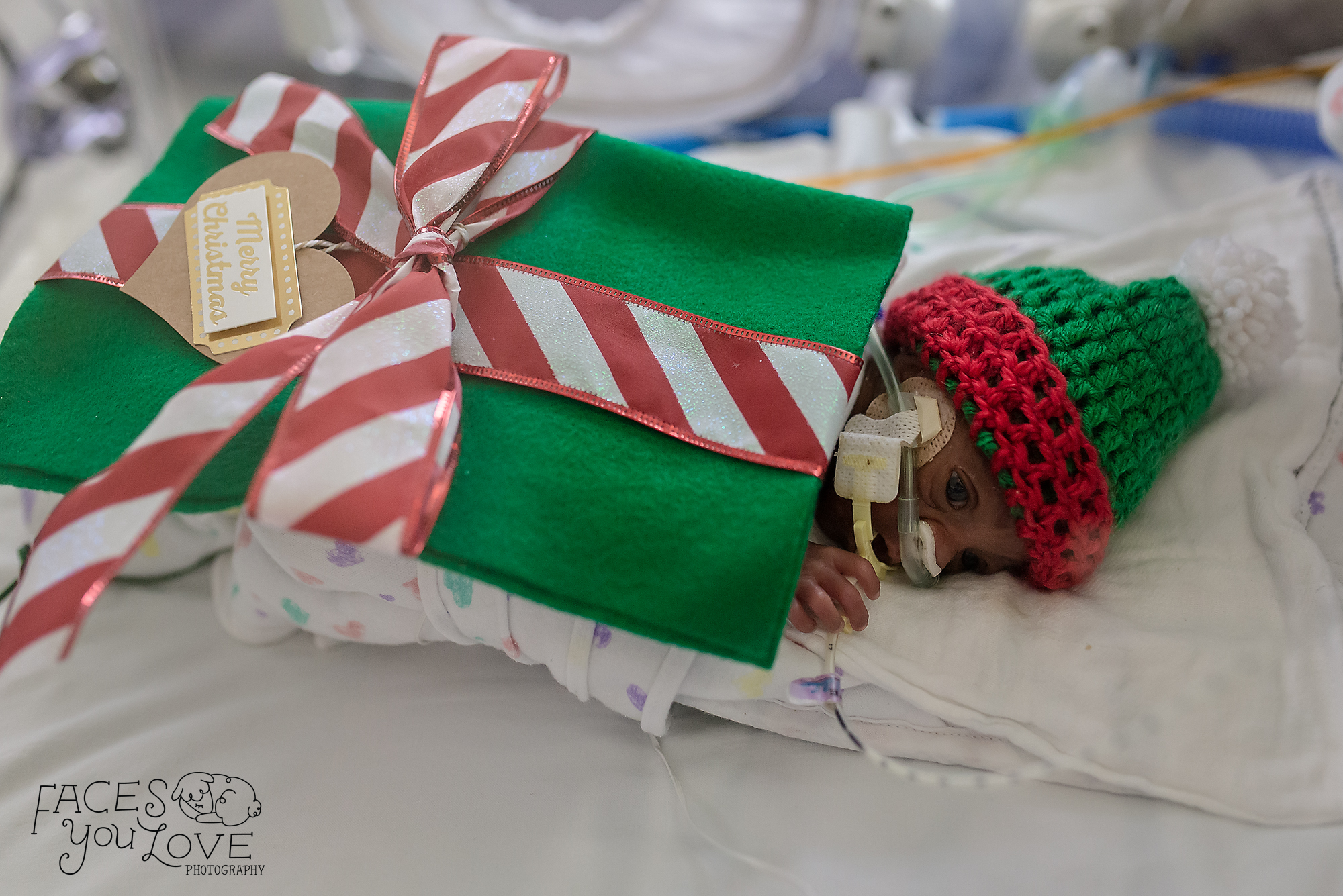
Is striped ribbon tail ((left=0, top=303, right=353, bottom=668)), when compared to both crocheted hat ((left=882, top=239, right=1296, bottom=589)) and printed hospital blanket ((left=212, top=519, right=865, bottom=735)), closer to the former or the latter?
printed hospital blanket ((left=212, top=519, right=865, bottom=735))

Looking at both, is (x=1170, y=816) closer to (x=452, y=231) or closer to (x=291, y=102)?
(x=452, y=231)

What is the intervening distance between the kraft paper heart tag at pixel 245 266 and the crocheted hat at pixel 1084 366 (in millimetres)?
597

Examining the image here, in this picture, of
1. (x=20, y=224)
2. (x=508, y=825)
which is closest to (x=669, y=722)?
(x=508, y=825)

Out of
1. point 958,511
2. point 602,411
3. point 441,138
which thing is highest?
point 441,138

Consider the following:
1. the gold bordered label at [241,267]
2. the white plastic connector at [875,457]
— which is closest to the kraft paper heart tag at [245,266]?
the gold bordered label at [241,267]

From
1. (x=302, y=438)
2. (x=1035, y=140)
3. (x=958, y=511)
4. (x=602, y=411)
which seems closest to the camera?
(x=302, y=438)

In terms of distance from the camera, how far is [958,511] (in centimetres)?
85

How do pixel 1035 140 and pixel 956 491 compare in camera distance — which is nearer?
pixel 956 491

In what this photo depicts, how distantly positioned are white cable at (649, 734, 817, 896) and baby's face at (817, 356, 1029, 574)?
31 centimetres

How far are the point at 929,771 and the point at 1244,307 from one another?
0.58m

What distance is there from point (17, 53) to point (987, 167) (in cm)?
162

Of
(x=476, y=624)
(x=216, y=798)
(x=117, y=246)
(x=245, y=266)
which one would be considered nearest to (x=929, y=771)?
(x=476, y=624)
